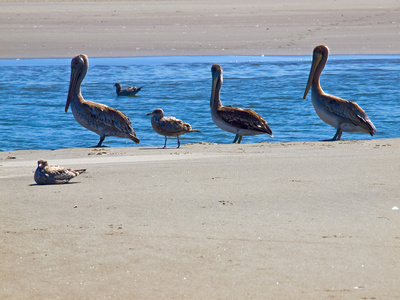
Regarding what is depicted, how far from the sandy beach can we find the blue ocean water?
2732 mm

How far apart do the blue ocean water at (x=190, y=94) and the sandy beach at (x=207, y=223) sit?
2732mm

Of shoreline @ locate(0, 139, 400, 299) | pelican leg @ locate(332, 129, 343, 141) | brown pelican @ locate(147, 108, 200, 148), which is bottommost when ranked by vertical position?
pelican leg @ locate(332, 129, 343, 141)

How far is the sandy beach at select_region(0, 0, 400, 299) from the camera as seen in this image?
3.13 metres

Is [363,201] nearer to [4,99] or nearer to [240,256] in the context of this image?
[240,256]

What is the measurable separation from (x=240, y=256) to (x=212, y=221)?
25.7 inches

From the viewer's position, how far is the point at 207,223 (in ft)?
13.1

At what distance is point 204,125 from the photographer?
1162cm

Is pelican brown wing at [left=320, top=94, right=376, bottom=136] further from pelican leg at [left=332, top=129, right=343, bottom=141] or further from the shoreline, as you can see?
the shoreline

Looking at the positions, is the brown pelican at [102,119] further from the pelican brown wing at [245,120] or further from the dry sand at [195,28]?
the dry sand at [195,28]

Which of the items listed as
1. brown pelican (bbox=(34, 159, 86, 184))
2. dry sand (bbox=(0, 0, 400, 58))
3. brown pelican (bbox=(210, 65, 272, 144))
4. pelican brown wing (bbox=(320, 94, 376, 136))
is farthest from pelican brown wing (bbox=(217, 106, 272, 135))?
dry sand (bbox=(0, 0, 400, 58))

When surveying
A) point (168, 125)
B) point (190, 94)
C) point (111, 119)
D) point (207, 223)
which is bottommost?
point (190, 94)

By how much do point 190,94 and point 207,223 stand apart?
428 inches

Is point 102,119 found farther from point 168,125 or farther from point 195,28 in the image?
point 195,28

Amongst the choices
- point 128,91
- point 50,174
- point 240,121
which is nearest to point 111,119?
point 240,121
